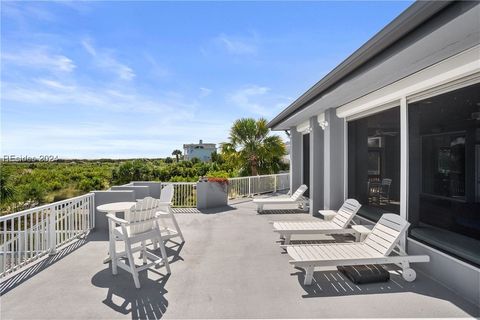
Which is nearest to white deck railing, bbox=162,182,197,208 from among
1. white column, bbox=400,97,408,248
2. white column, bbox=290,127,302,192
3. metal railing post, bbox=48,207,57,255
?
white column, bbox=290,127,302,192

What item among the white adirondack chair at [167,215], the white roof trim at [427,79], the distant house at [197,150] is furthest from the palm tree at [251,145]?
the distant house at [197,150]

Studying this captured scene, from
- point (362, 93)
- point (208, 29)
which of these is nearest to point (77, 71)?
point (208, 29)

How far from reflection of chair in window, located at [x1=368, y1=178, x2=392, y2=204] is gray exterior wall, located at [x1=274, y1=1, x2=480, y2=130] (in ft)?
15.4

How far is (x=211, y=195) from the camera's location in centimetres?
961

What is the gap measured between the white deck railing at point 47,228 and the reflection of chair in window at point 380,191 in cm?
771

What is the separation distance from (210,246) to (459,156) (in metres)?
8.25

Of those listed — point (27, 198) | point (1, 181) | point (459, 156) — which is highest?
point (459, 156)

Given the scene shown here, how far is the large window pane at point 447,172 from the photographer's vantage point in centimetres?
462

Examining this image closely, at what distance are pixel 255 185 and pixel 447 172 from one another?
→ 7096 mm

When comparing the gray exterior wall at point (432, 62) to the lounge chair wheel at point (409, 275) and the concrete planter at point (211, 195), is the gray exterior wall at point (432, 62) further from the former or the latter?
the concrete planter at point (211, 195)

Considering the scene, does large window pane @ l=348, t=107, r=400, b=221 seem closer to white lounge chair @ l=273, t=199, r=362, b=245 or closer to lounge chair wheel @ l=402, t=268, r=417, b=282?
white lounge chair @ l=273, t=199, r=362, b=245

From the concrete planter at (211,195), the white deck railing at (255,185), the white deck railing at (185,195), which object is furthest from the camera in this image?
the white deck railing at (255,185)

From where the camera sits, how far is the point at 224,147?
1440 centimetres

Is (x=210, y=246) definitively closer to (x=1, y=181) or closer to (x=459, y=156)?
(x=459, y=156)
